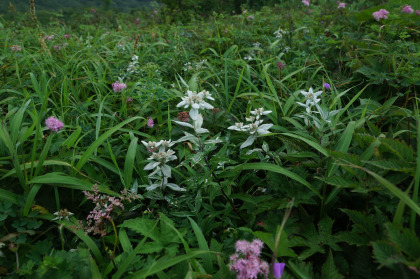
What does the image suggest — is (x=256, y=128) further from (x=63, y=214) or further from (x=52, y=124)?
(x=52, y=124)

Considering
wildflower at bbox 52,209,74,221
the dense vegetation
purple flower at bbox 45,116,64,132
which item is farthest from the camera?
purple flower at bbox 45,116,64,132

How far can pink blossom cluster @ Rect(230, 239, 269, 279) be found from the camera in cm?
85

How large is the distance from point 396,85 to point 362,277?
5.15ft

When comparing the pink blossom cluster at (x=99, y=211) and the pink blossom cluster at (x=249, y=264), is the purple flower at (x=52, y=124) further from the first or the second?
the pink blossom cluster at (x=249, y=264)

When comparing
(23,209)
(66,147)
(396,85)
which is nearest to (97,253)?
(23,209)

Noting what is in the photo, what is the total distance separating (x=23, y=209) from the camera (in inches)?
50.1

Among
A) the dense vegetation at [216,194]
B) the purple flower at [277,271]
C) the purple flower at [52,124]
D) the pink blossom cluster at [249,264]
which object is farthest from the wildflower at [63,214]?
the purple flower at [277,271]

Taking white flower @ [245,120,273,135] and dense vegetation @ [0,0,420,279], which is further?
white flower @ [245,120,273,135]

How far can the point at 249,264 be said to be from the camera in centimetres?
86

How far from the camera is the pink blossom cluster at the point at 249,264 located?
853mm

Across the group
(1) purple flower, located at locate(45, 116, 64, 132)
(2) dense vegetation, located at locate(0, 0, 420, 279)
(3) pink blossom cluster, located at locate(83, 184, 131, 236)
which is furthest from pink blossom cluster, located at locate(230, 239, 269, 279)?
(1) purple flower, located at locate(45, 116, 64, 132)

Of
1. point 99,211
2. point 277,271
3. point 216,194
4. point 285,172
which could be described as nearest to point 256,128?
point 285,172

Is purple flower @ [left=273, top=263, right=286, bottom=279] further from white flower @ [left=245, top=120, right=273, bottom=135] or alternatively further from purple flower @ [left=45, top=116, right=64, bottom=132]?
purple flower @ [left=45, top=116, right=64, bottom=132]

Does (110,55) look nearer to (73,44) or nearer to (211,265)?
(73,44)
